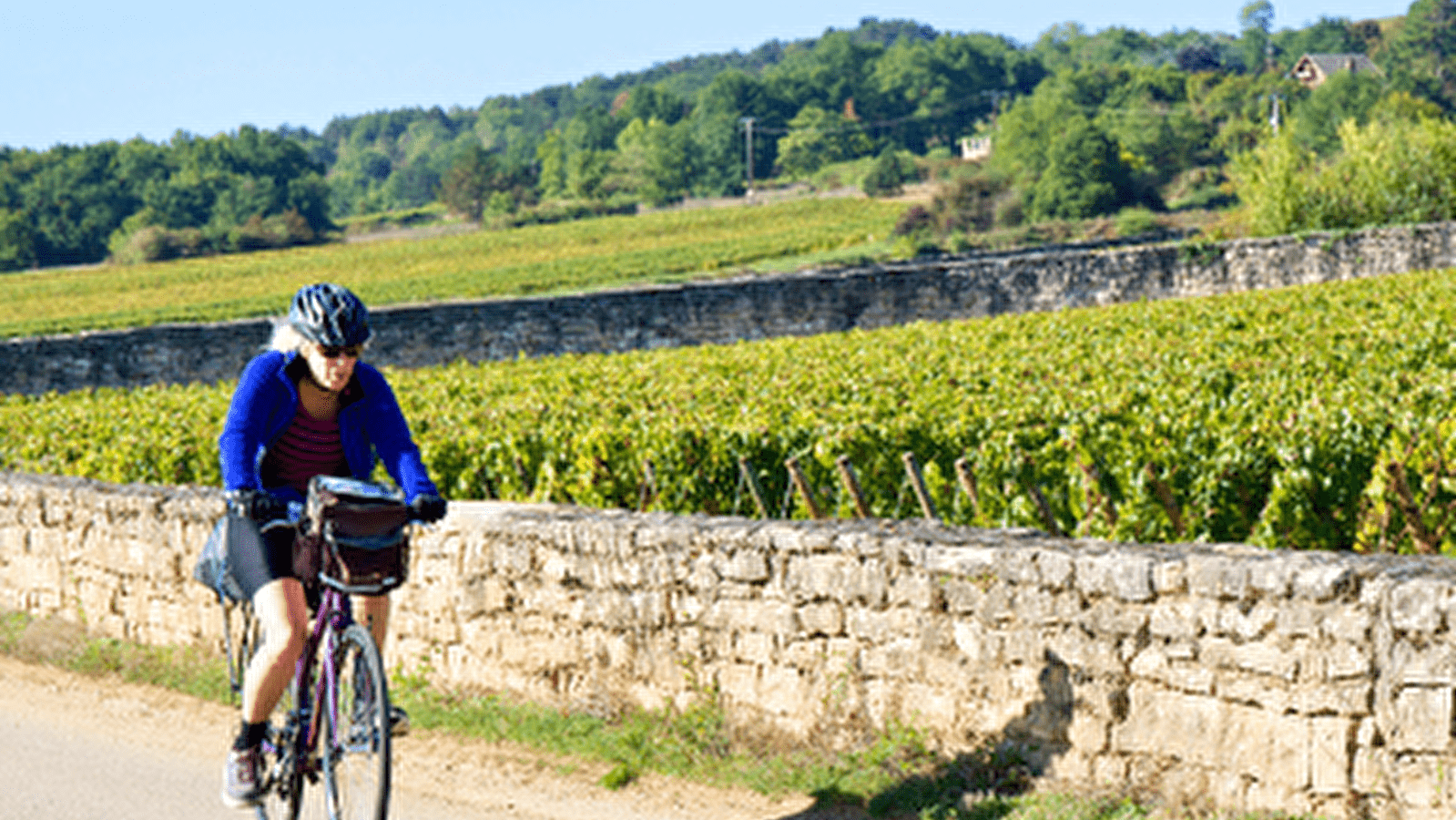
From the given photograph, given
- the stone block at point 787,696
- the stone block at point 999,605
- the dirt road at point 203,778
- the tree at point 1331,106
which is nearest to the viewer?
the stone block at point 999,605

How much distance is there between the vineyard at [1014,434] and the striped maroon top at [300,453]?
3627mm

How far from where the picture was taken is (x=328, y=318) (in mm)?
5266

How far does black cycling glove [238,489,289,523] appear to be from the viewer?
5.29m

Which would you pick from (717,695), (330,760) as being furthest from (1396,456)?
(330,760)

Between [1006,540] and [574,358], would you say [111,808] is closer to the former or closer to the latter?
[1006,540]

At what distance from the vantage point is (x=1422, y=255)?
29.7 metres

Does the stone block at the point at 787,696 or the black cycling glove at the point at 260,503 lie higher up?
the black cycling glove at the point at 260,503

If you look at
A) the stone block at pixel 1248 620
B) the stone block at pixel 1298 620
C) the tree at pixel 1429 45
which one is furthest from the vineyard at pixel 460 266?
the tree at pixel 1429 45

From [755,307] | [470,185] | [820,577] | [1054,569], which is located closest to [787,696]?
[820,577]

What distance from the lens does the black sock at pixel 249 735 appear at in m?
5.67

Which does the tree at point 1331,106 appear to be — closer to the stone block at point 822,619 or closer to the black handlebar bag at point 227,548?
the stone block at point 822,619

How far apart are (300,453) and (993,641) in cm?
267

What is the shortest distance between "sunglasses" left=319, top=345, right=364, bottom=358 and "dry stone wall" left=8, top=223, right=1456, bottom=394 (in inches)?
869

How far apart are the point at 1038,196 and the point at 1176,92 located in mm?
67883
